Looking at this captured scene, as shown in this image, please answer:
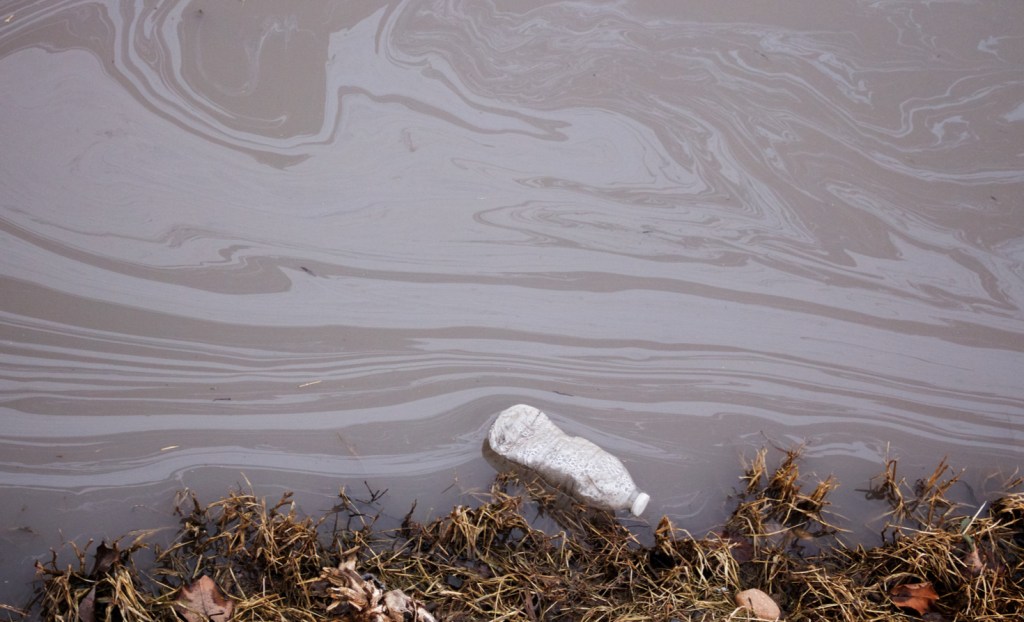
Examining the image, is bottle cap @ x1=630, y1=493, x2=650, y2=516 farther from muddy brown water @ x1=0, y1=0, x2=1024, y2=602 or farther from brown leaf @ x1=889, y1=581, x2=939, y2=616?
brown leaf @ x1=889, y1=581, x2=939, y2=616

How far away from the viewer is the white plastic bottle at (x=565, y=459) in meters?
1.86

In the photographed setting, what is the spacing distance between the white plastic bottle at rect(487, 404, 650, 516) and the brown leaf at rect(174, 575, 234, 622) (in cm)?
70

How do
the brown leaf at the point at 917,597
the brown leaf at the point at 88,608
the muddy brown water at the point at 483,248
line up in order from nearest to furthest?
the brown leaf at the point at 88,608
the brown leaf at the point at 917,597
the muddy brown water at the point at 483,248

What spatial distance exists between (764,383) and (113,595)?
165cm

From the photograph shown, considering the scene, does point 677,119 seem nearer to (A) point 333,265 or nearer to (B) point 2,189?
(A) point 333,265

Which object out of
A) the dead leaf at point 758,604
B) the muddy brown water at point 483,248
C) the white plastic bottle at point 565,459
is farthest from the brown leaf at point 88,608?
the dead leaf at point 758,604

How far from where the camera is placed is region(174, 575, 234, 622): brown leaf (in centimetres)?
166

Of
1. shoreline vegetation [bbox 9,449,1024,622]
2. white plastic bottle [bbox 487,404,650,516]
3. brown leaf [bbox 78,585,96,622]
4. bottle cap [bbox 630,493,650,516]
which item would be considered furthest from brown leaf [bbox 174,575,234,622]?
bottle cap [bbox 630,493,650,516]

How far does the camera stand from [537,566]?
1822mm

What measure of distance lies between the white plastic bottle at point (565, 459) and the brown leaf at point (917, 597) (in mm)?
615

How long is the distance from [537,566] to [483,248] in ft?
2.79

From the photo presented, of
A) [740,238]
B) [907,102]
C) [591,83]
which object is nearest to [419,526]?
[740,238]

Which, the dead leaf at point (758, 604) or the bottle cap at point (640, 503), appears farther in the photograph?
the bottle cap at point (640, 503)

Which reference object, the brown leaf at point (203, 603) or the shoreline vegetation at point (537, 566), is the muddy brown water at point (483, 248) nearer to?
the shoreline vegetation at point (537, 566)
